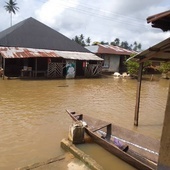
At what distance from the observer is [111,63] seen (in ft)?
104

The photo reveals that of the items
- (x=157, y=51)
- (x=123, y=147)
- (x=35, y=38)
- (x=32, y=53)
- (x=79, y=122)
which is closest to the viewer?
(x=123, y=147)

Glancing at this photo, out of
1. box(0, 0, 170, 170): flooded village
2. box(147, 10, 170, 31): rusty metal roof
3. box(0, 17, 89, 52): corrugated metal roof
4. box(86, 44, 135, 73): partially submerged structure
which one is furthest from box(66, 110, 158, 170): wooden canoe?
box(86, 44, 135, 73): partially submerged structure

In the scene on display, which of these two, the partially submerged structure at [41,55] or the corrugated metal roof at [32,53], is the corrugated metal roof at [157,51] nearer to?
the partially submerged structure at [41,55]

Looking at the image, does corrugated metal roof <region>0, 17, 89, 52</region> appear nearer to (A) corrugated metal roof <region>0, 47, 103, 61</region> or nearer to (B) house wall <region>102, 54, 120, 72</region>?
(A) corrugated metal roof <region>0, 47, 103, 61</region>

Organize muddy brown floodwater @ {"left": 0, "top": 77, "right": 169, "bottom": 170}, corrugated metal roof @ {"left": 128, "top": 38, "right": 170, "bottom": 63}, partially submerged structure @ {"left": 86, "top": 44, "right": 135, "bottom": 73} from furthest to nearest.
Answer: partially submerged structure @ {"left": 86, "top": 44, "right": 135, "bottom": 73}
corrugated metal roof @ {"left": 128, "top": 38, "right": 170, "bottom": 63}
muddy brown floodwater @ {"left": 0, "top": 77, "right": 169, "bottom": 170}

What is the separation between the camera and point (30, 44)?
2423cm

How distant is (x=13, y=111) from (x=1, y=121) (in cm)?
159

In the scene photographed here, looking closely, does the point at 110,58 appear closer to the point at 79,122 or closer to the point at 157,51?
the point at 157,51

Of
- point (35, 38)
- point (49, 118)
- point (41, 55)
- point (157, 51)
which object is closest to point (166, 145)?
point (157, 51)

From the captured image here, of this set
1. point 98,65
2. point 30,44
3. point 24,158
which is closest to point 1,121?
point 24,158

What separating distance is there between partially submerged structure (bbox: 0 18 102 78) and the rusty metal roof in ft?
60.5

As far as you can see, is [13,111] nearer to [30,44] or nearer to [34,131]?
[34,131]

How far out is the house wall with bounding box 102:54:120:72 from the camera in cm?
3148

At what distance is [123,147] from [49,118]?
438 centimetres
